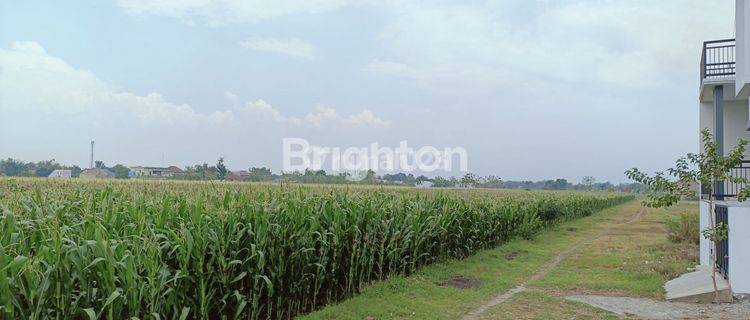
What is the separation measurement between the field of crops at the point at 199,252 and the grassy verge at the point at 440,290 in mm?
371

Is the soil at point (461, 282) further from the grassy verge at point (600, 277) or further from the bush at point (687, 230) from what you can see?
the bush at point (687, 230)

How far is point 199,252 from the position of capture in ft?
20.4

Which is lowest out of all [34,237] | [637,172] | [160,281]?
[160,281]

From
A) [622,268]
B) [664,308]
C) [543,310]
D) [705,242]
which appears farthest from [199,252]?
[705,242]

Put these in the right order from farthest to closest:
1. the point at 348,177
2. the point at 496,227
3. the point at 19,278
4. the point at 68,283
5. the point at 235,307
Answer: the point at 348,177
the point at 496,227
the point at 235,307
the point at 68,283
the point at 19,278

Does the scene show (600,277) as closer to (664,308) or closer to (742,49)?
(664,308)

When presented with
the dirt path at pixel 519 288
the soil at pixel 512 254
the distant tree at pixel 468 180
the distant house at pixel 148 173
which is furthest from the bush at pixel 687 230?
the distant tree at pixel 468 180

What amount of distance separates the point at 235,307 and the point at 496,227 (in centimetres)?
1225

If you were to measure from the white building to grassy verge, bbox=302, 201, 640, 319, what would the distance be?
3.92 m

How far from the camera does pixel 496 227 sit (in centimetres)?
1759

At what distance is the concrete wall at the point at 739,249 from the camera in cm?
1011

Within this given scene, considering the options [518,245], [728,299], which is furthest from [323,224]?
[518,245]

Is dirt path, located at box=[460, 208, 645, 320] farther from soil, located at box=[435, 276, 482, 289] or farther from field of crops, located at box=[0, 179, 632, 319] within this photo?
field of crops, located at box=[0, 179, 632, 319]

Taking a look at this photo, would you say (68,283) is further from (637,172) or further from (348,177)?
(348,177)
